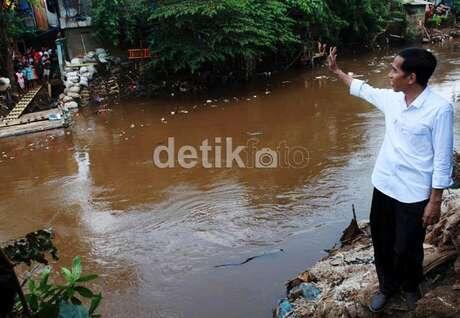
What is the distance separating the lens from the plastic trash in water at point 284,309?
161 inches

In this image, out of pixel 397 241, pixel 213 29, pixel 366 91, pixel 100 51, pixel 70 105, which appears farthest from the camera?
pixel 100 51

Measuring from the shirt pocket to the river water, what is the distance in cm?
247

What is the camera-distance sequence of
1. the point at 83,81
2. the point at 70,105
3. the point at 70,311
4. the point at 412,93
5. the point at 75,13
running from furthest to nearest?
the point at 75,13 < the point at 83,81 < the point at 70,105 < the point at 412,93 < the point at 70,311

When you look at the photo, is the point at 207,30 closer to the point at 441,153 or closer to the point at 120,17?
the point at 120,17

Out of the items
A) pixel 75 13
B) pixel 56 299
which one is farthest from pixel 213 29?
pixel 56 299

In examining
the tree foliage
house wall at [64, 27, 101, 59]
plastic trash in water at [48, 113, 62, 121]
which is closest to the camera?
plastic trash in water at [48, 113, 62, 121]

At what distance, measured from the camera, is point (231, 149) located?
9531 mm

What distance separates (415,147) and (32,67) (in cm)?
1424

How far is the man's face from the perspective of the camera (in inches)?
101

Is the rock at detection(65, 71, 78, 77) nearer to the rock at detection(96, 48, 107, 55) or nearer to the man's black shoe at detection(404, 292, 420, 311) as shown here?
the rock at detection(96, 48, 107, 55)

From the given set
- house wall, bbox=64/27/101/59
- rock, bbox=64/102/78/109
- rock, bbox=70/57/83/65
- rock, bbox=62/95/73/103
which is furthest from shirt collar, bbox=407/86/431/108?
house wall, bbox=64/27/101/59

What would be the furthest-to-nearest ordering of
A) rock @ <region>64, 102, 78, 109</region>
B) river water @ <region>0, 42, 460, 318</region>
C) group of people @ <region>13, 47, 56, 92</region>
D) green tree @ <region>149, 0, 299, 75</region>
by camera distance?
group of people @ <region>13, 47, 56, 92</region>, rock @ <region>64, 102, 78, 109</region>, green tree @ <region>149, 0, 299, 75</region>, river water @ <region>0, 42, 460, 318</region>

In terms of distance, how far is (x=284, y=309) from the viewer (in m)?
4.22

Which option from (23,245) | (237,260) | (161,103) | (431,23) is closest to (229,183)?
(237,260)
